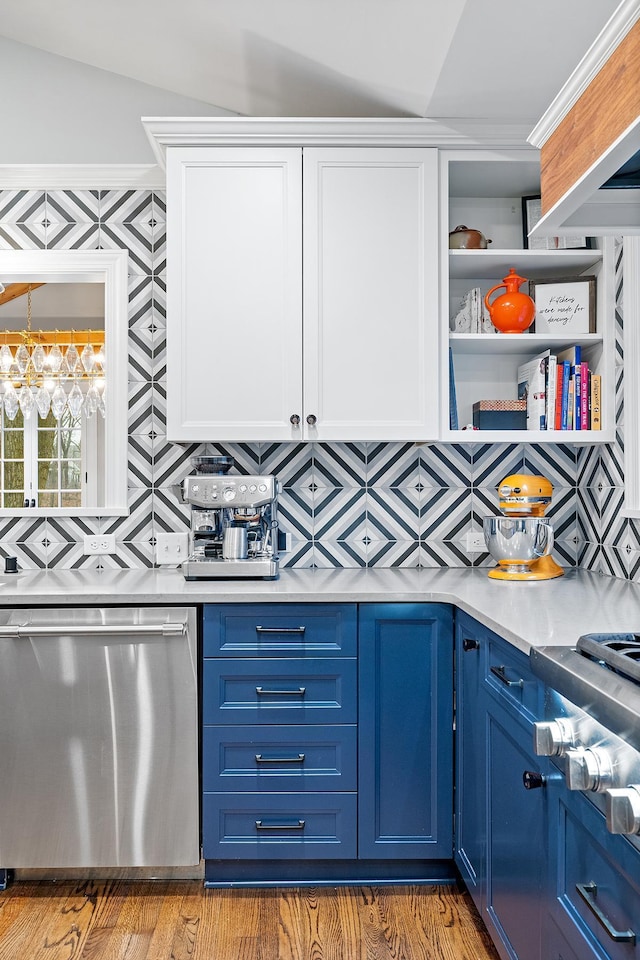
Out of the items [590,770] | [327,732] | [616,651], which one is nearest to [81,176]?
[327,732]

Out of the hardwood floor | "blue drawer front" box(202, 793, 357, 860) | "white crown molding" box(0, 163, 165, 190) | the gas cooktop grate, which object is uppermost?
"white crown molding" box(0, 163, 165, 190)

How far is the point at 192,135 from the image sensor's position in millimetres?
2465

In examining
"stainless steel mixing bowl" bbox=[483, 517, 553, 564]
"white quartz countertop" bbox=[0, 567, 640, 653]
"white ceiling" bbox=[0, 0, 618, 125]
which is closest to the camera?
"white quartz countertop" bbox=[0, 567, 640, 653]

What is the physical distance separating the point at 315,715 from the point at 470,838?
1.82 feet

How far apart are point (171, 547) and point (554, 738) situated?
1892 millimetres

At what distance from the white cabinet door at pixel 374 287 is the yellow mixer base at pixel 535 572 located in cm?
53

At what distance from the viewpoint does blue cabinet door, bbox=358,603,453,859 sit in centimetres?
217

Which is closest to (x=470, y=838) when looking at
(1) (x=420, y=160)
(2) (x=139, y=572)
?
(2) (x=139, y=572)

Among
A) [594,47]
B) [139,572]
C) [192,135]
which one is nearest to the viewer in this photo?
[594,47]

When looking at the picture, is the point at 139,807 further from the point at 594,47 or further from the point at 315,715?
the point at 594,47

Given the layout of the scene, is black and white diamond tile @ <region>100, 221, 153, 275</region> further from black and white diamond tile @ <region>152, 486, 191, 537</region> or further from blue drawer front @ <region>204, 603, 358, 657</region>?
blue drawer front @ <region>204, 603, 358, 657</region>

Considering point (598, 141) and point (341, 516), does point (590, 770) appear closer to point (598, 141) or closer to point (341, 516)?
point (598, 141)

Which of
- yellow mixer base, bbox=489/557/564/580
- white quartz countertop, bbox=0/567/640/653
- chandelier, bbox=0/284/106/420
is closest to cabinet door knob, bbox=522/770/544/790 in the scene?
white quartz countertop, bbox=0/567/640/653

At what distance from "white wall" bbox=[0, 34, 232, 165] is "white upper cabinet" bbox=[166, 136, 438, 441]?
570 mm
